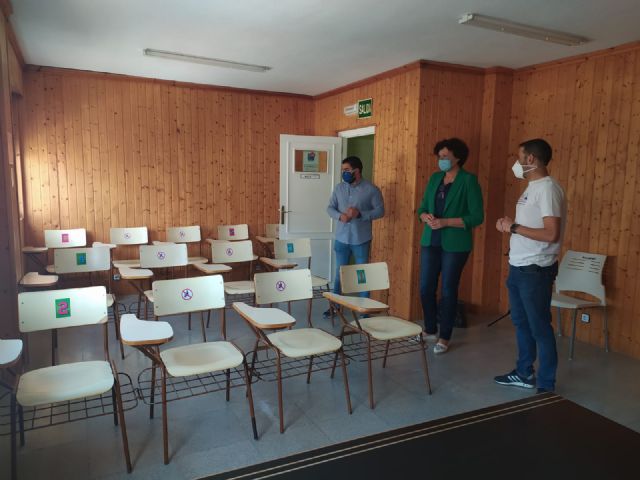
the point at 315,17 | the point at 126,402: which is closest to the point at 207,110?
the point at 315,17

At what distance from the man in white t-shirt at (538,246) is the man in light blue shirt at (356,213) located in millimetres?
1649

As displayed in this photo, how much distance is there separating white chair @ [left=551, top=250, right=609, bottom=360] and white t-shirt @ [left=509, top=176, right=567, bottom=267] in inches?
50.0

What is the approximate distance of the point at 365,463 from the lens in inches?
39.3

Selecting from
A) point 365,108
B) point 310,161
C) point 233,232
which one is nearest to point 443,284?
point 365,108

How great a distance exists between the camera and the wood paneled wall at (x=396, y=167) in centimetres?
472

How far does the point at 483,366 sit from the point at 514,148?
243 centimetres

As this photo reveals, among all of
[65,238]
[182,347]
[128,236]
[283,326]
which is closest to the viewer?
[283,326]

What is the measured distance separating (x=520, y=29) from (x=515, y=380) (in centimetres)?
258

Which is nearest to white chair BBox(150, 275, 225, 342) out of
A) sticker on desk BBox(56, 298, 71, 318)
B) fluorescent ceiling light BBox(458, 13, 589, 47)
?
sticker on desk BBox(56, 298, 71, 318)

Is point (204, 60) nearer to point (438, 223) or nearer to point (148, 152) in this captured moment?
point (148, 152)

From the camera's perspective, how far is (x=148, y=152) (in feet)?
18.8

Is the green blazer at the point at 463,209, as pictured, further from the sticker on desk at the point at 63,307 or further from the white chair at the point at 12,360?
the white chair at the point at 12,360

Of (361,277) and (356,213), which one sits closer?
(361,277)

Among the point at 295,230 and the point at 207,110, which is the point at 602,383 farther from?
the point at 207,110
